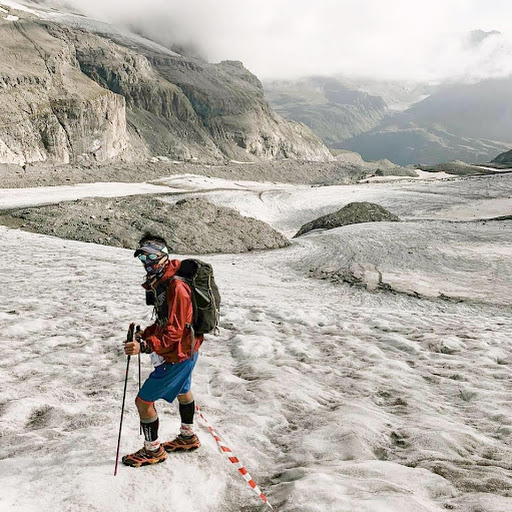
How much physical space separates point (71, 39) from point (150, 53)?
162ft

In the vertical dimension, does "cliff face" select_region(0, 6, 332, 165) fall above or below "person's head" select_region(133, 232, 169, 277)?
above

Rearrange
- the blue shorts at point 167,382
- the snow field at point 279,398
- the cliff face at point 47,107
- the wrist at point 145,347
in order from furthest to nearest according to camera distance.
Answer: the cliff face at point 47,107
the blue shorts at point 167,382
the wrist at point 145,347
the snow field at point 279,398

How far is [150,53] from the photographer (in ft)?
598

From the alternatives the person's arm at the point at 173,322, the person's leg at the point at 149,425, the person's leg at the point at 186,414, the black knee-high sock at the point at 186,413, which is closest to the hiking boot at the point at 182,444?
the person's leg at the point at 186,414

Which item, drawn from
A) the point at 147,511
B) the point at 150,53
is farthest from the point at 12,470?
the point at 150,53

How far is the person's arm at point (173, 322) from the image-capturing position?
16.7 ft

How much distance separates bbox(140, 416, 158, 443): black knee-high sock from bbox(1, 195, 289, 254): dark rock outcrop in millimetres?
19181

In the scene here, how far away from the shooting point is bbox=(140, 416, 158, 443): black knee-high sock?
5230 millimetres

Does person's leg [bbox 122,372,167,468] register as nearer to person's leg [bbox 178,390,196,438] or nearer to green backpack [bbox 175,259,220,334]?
person's leg [bbox 178,390,196,438]

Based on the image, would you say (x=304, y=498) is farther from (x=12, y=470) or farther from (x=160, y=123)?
(x=160, y=123)

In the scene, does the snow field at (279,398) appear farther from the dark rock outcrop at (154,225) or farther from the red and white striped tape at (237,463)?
the dark rock outcrop at (154,225)

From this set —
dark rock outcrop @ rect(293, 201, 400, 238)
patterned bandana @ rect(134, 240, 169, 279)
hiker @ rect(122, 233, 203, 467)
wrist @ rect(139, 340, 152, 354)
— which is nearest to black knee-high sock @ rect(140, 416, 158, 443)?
hiker @ rect(122, 233, 203, 467)

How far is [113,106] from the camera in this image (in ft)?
356

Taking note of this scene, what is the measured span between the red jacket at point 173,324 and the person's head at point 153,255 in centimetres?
10
